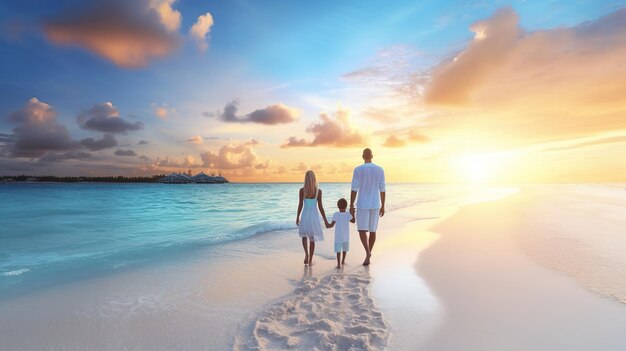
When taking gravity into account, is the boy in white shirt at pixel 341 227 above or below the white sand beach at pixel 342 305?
above

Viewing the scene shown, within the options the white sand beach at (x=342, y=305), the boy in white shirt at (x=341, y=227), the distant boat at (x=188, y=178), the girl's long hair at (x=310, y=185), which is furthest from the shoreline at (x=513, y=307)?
the distant boat at (x=188, y=178)

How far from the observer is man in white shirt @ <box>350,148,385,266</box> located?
7.29m

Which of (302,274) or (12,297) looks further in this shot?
(302,274)

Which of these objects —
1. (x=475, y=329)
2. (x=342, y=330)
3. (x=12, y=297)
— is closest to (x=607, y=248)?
(x=475, y=329)

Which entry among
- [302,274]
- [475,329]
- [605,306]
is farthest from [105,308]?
[605,306]

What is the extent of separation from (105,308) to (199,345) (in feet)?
7.44

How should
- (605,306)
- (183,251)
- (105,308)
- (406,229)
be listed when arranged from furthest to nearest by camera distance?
1. (406,229)
2. (183,251)
3. (105,308)
4. (605,306)

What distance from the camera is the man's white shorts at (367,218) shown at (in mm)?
7402

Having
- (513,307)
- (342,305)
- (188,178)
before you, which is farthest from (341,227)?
(188,178)

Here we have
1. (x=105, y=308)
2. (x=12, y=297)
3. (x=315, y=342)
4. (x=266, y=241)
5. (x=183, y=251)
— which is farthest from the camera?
(x=266, y=241)

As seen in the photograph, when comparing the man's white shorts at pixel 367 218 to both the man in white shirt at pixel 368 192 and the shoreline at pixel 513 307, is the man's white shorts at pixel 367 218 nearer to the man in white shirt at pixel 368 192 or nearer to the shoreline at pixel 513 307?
the man in white shirt at pixel 368 192

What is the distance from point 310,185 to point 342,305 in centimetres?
293

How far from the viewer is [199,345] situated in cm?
378

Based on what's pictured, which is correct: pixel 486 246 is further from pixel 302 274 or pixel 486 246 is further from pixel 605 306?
pixel 302 274
